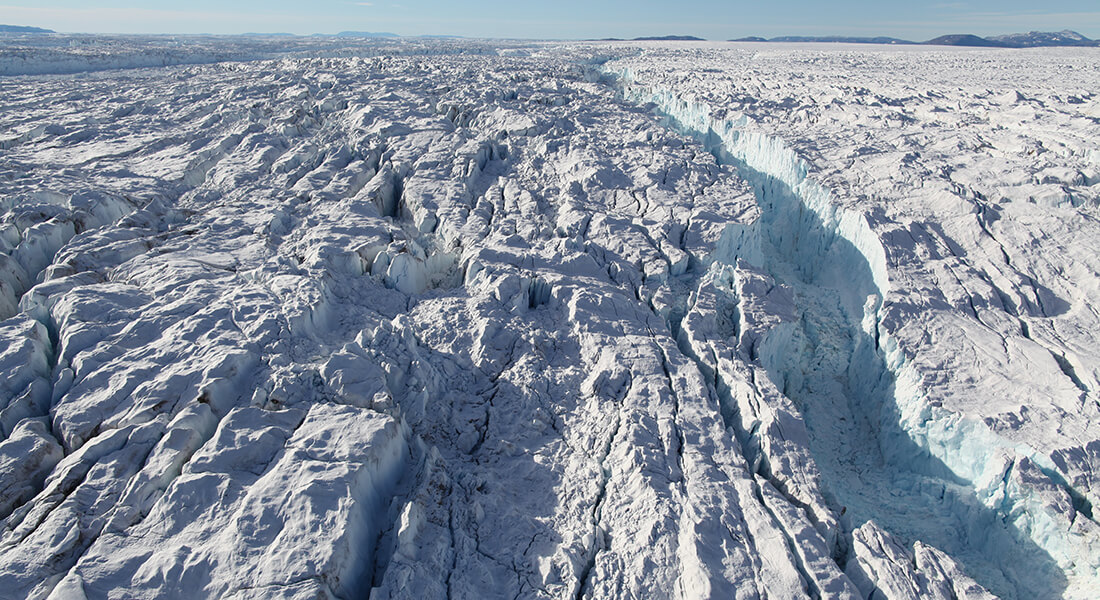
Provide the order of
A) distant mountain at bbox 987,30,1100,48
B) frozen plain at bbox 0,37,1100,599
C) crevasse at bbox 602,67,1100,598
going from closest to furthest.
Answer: frozen plain at bbox 0,37,1100,599 → crevasse at bbox 602,67,1100,598 → distant mountain at bbox 987,30,1100,48

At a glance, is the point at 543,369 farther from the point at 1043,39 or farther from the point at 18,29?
the point at 18,29

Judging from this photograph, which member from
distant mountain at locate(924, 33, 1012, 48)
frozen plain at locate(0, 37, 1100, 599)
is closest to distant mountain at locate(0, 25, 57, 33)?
frozen plain at locate(0, 37, 1100, 599)

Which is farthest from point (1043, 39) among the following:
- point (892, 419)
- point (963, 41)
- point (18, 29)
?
point (18, 29)

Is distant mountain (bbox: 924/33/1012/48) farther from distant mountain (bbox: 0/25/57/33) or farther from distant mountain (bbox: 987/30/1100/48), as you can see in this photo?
distant mountain (bbox: 0/25/57/33)

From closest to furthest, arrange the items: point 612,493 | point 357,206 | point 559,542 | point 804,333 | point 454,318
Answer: point 559,542, point 612,493, point 454,318, point 804,333, point 357,206

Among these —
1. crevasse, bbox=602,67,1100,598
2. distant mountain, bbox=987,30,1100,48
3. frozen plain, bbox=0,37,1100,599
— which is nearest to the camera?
frozen plain, bbox=0,37,1100,599

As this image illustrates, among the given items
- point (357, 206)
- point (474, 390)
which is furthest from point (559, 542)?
point (357, 206)

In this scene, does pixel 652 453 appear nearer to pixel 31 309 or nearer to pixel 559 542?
pixel 559 542
